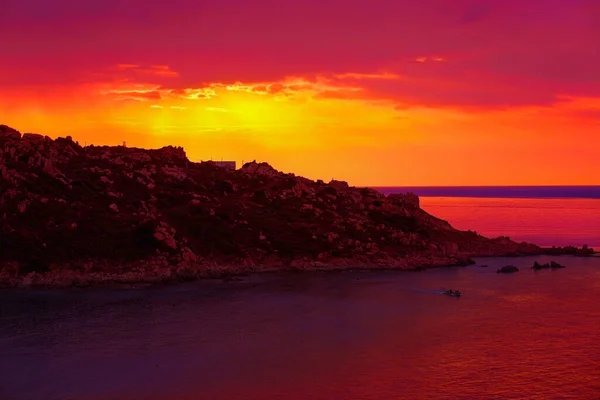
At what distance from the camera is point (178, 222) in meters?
71.6

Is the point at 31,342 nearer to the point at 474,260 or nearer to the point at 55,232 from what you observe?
the point at 55,232

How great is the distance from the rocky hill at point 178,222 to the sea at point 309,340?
4860mm

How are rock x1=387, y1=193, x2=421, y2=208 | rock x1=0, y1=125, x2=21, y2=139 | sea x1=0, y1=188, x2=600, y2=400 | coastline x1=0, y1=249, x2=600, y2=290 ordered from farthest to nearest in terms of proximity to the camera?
rock x1=387, y1=193, x2=421, y2=208 < rock x1=0, y1=125, x2=21, y2=139 < coastline x1=0, y1=249, x2=600, y2=290 < sea x1=0, y1=188, x2=600, y2=400

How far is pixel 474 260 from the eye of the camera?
7738cm

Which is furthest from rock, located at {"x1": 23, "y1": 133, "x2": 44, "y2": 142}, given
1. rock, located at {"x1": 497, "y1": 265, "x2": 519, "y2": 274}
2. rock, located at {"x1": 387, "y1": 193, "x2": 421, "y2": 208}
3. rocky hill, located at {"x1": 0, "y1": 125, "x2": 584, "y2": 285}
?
rock, located at {"x1": 497, "y1": 265, "x2": 519, "y2": 274}

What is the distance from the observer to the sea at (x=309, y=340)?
31.3m

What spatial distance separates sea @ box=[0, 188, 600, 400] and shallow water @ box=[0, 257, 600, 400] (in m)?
0.11

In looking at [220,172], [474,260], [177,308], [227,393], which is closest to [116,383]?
[227,393]

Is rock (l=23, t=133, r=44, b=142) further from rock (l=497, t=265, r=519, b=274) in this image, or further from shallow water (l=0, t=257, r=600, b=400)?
rock (l=497, t=265, r=519, b=274)

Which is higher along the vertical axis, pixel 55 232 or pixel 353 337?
pixel 55 232

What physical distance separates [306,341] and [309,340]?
1.02ft

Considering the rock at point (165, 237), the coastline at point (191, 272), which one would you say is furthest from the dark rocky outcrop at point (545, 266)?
the rock at point (165, 237)

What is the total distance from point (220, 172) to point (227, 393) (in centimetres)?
6146

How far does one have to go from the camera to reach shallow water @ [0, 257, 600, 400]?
3130cm
